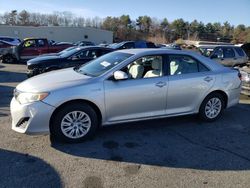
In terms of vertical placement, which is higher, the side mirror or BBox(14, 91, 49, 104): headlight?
the side mirror

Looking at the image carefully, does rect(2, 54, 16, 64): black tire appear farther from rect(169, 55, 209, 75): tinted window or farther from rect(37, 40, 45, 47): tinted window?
rect(169, 55, 209, 75): tinted window

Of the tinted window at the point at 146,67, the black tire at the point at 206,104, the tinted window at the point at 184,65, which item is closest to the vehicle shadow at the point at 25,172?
the tinted window at the point at 146,67

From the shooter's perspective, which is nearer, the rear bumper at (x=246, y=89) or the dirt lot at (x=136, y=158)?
the dirt lot at (x=136, y=158)

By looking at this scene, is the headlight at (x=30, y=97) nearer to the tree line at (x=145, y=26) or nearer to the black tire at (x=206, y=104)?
the black tire at (x=206, y=104)

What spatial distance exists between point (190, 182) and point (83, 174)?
55.8 inches

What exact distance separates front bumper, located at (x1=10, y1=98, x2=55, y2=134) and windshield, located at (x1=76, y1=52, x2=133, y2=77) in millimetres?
1164

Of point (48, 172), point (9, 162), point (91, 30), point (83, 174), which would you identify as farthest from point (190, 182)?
point (91, 30)

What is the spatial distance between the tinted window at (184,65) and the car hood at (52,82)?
5.71 feet

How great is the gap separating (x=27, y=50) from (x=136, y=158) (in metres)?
16.8

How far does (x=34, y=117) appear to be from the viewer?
4.94 meters

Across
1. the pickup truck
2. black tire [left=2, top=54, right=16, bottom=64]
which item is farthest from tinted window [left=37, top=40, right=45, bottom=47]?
black tire [left=2, top=54, right=16, bottom=64]

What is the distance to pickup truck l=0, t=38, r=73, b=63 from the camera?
1984 centimetres

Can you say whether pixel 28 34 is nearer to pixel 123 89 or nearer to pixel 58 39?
→ pixel 58 39

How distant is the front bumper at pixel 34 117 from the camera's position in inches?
194
